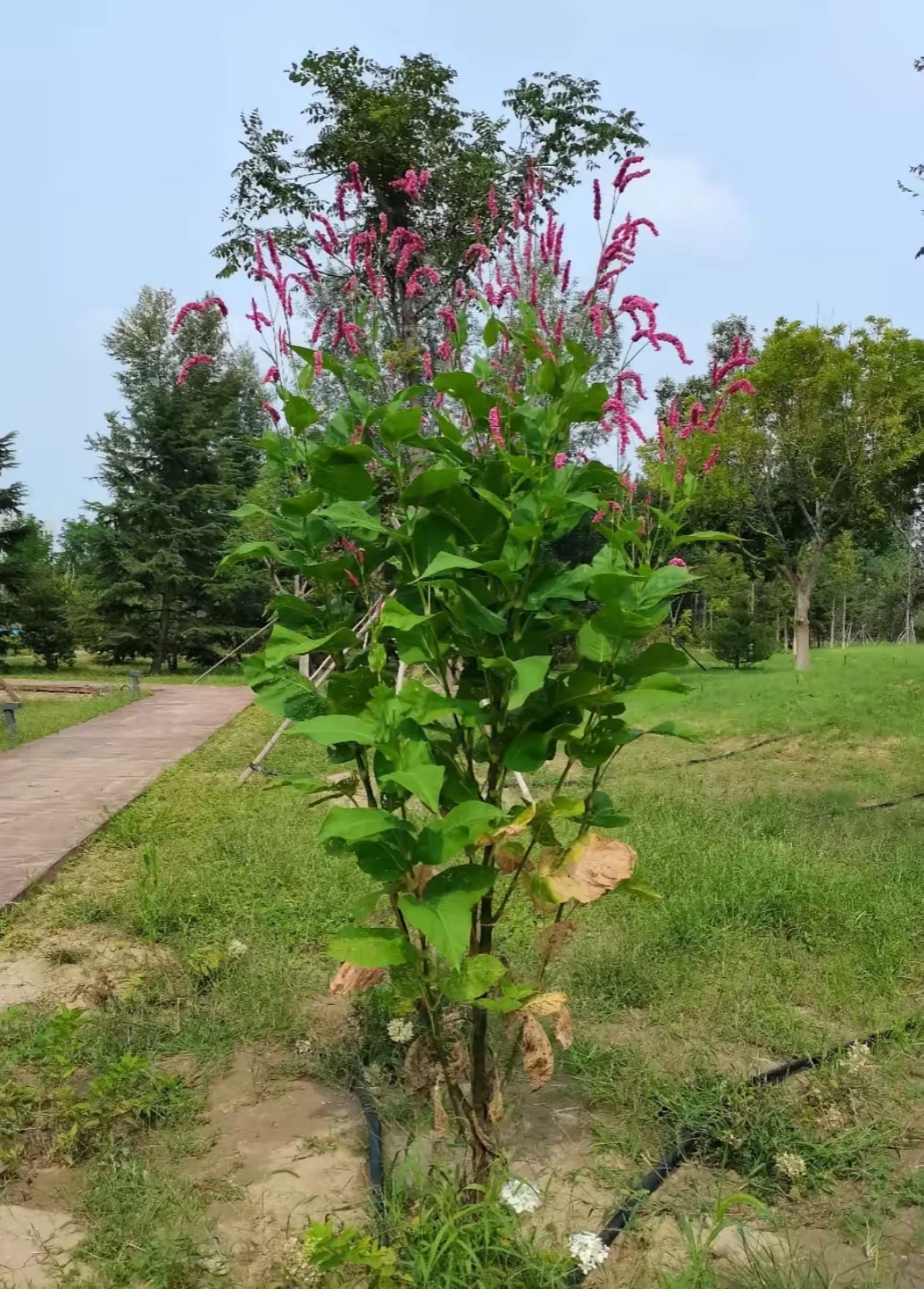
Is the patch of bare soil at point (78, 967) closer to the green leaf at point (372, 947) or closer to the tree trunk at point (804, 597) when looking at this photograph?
the green leaf at point (372, 947)

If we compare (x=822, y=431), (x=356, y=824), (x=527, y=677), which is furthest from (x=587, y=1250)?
(x=822, y=431)

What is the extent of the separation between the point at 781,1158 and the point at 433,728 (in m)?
1.26

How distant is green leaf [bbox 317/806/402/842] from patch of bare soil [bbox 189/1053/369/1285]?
92cm

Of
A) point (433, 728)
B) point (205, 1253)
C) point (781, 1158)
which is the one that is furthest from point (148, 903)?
point (781, 1158)

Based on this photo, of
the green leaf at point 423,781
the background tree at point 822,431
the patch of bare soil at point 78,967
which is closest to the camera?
the green leaf at point 423,781

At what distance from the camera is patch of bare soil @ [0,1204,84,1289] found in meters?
1.80

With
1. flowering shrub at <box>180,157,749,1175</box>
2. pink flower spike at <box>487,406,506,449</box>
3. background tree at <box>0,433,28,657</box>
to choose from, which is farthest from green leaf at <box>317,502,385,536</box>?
background tree at <box>0,433,28,657</box>

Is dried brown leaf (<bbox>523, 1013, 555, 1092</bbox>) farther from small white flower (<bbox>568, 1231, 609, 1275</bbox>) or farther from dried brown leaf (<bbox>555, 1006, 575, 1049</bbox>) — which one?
small white flower (<bbox>568, 1231, 609, 1275</bbox>)

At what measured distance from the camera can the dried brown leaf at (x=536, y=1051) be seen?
187 centimetres

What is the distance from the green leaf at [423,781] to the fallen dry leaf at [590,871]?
364 millimetres

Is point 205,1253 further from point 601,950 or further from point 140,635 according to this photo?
point 140,635

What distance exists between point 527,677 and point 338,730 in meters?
0.36

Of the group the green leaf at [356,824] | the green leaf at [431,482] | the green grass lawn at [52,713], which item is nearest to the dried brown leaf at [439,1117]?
the green leaf at [356,824]

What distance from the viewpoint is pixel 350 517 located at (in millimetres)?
1772
